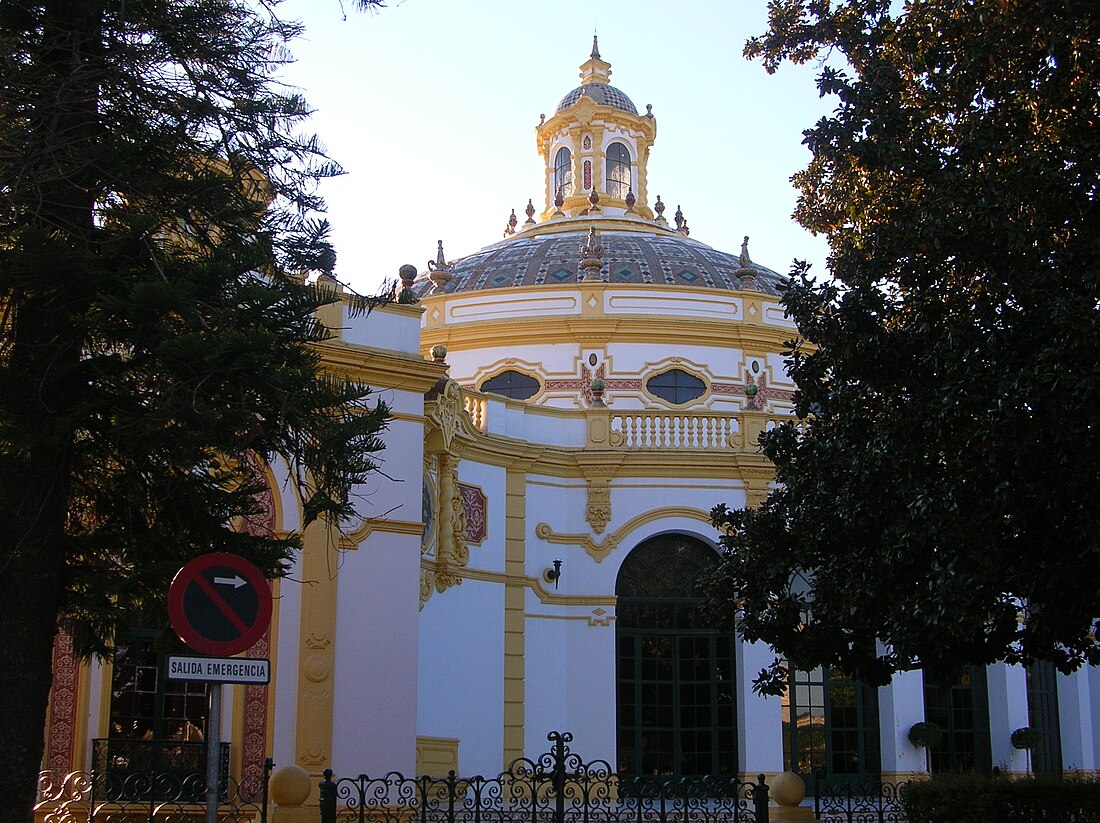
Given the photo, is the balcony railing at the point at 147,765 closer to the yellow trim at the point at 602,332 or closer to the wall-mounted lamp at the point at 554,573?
the wall-mounted lamp at the point at 554,573

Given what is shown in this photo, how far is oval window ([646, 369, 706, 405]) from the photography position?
2983 cm

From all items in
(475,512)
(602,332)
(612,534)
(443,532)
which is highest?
(602,332)

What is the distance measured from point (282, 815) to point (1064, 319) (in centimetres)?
864

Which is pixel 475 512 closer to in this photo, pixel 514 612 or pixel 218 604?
pixel 514 612

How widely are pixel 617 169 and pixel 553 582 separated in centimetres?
1798

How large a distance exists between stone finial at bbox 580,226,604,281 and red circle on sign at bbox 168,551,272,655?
74.9 feet

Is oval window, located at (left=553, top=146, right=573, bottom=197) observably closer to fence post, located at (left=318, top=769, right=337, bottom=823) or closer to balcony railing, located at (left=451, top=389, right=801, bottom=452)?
balcony railing, located at (left=451, top=389, right=801, bottom=452)

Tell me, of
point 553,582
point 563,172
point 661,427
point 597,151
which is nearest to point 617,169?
point 597,151

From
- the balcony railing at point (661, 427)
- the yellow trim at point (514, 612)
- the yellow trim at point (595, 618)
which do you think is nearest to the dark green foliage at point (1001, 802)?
the yellow trim at point (514, 612)

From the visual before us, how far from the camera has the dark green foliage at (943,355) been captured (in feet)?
34.6

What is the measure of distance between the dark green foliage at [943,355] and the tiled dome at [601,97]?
26252mm

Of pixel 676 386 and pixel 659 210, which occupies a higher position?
pixel 659 210

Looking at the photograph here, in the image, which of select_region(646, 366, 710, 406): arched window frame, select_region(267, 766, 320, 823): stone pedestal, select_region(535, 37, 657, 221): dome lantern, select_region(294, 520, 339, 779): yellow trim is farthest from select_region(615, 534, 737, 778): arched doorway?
select_region(535, 37, 657, 221): dome lantern

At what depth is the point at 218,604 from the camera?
793 centimetres
